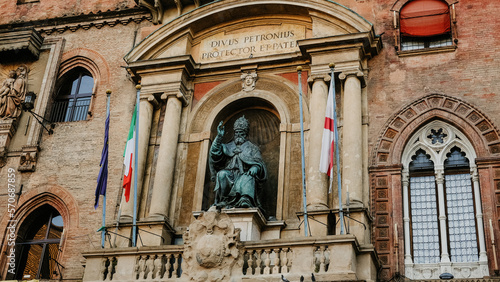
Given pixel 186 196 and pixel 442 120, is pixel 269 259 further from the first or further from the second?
pixel 442 120

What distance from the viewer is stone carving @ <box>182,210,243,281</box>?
49.0 ft

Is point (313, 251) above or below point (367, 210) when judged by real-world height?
below

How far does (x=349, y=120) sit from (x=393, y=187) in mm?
1898

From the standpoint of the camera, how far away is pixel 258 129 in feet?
63.5

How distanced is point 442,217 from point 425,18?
5402 mm

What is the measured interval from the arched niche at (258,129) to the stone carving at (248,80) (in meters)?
0.29

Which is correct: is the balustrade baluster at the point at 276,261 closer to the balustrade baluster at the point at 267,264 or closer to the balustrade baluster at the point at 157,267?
the balustrade baluster at the point at 267,264

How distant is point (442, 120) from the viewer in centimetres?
1706

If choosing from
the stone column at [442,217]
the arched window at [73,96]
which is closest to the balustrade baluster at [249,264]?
the stone column at [442,217]

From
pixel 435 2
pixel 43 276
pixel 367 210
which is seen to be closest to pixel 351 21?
pixel 435 2

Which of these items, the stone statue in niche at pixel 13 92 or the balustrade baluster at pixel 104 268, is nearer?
the balustrade baluster at pixel 104 268

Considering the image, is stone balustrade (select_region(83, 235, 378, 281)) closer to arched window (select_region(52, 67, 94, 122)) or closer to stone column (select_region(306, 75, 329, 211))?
stone column (select_region(306, 75, 329, 211))

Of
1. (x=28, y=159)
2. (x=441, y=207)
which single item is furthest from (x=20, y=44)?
(x=441, y=207)

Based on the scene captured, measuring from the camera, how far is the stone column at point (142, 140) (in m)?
17.8
